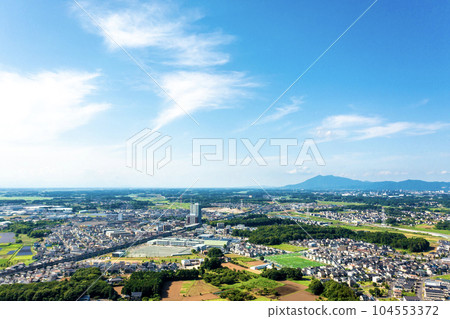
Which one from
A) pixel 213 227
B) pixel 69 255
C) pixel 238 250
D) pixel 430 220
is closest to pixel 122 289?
pixel 69 255

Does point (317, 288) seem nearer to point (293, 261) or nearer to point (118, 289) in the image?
point (293, 261)

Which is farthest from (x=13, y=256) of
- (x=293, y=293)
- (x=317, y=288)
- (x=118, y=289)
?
(x=317, y=288)

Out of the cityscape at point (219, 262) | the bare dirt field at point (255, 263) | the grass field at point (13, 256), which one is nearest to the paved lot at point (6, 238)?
the cityscape at point (219, 262)

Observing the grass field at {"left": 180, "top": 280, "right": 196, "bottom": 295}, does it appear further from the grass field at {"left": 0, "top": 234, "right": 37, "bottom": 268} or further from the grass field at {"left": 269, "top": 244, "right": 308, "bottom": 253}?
the grass field at {"left": 269, "top": 244, "right": 308, "bottom": 253}

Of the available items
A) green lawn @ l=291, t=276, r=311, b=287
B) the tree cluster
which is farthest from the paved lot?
green lawn @ l=291, t=276, r=311, b=287
